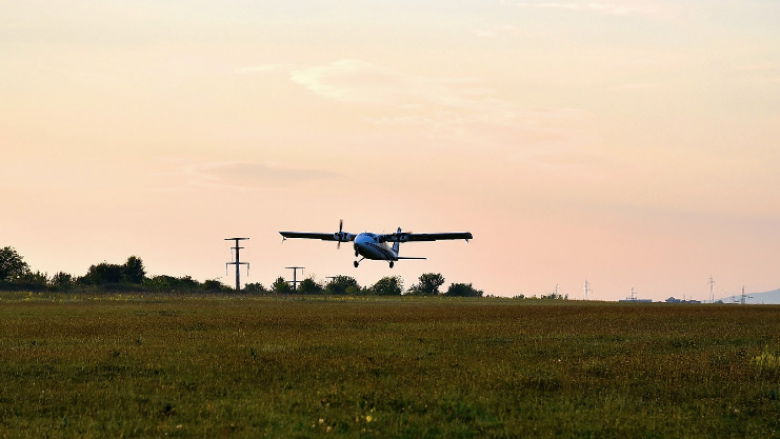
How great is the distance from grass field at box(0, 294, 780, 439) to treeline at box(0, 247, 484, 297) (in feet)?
330

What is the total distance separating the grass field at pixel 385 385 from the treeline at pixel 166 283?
10066 cm

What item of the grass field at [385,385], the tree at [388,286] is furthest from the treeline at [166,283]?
the grass field at [385,385]

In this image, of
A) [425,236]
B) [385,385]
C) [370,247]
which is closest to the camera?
[385,385]

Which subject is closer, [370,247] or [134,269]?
[370,247]

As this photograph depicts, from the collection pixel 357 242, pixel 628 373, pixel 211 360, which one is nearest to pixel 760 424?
pixel 628 373

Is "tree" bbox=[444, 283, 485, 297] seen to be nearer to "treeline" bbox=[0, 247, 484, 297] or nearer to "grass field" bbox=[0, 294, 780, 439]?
"treeline" bbox=[0, 247, 484, 297]

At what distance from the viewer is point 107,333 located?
36.2 meters

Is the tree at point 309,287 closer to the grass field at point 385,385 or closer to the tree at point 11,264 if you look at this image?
the tree at point 11,264

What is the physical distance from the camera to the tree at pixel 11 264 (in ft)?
513

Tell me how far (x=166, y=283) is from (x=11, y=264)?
3480 cm

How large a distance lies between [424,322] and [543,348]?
16.2m

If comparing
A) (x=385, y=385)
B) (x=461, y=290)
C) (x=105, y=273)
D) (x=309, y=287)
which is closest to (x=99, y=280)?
(x=105, y=273)

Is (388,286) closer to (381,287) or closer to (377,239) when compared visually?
(381,287)

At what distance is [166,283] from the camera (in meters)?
146
